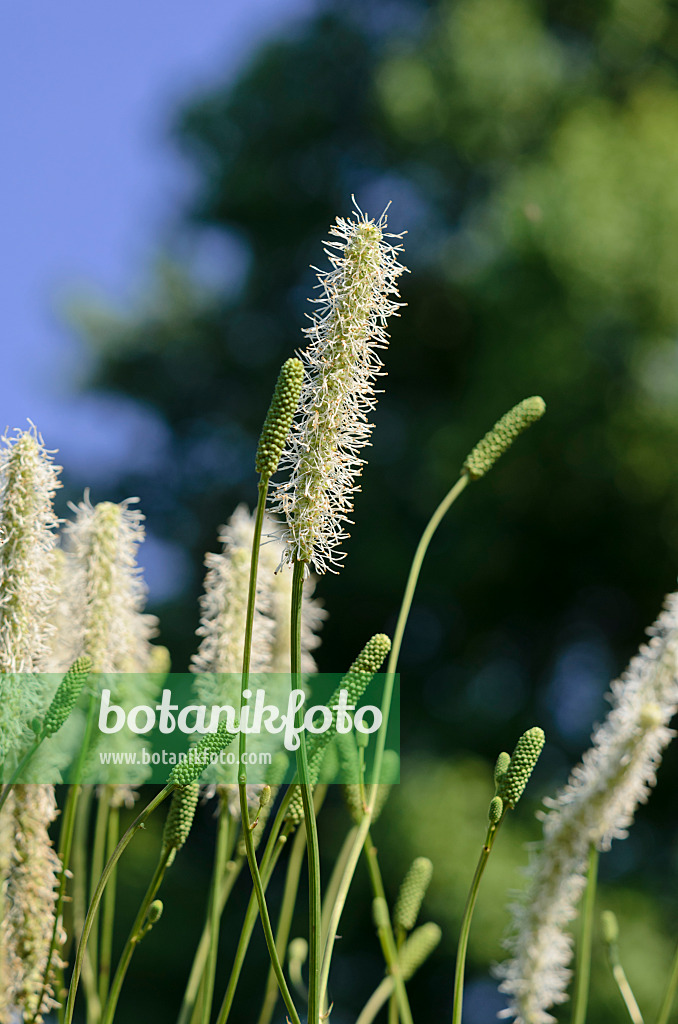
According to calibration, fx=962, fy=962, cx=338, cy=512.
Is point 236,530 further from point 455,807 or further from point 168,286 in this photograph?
point 168,286

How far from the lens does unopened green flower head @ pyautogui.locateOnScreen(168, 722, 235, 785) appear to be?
1.01 feet

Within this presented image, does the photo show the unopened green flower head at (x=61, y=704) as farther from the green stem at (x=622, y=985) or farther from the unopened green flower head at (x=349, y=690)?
the green stem at (x=622, y=985)

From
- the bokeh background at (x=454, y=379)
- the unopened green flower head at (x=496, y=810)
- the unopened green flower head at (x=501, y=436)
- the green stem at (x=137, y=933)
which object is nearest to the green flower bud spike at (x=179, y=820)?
the green stem at (x=137, y=933)

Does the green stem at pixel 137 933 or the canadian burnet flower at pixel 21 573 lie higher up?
the canadian burnet flower at pixel 21 573

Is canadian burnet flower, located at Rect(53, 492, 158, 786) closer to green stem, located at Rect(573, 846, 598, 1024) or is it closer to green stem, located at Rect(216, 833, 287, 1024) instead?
green stem, located at Rect(216, 833, 287, 1024)

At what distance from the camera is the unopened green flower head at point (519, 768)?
35 cm

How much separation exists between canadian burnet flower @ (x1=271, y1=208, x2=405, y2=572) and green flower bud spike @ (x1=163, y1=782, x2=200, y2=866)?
10cm

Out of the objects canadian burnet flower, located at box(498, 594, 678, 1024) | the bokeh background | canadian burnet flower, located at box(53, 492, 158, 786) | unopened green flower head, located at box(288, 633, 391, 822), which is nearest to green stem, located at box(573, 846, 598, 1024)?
canadian burnet flower, located at box(498, 594, 678, 1024)

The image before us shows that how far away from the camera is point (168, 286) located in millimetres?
4117

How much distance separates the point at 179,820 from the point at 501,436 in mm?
242

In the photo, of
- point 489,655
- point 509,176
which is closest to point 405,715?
point 489,655

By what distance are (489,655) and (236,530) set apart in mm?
2765

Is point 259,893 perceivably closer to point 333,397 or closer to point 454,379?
point 333,397

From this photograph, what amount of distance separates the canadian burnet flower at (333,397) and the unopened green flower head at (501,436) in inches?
5.1
